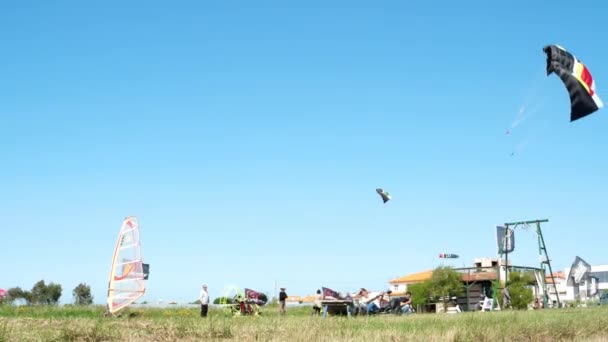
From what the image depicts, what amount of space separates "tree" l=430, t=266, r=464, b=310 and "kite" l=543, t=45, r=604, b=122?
23345 mm

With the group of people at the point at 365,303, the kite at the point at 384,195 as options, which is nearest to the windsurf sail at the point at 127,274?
the group of people at the point at 365,303

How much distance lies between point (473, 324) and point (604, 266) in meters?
128

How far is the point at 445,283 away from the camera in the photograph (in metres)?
43.2

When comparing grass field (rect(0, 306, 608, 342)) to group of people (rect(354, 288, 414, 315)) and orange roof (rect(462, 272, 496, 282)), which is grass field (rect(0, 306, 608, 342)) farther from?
orange roof (rect(462, 272, 496, 282))

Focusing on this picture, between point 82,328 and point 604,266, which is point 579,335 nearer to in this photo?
point 82,328

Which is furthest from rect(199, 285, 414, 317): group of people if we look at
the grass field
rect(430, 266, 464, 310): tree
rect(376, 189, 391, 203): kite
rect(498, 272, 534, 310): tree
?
rect(498, 272, 534, 310): tree

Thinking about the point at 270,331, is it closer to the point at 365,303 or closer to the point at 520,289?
the point at 365,303

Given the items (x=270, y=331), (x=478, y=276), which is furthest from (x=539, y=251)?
(x=270, y=331)

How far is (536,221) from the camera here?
3869cm

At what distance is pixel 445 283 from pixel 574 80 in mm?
25616

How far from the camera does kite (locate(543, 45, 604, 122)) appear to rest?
19200 millimetres

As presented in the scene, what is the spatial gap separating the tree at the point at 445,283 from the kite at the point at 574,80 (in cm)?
2335

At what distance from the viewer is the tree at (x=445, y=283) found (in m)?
42.0

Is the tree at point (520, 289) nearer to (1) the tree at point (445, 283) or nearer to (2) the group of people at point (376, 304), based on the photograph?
(1) the tree at point (445, 283)
